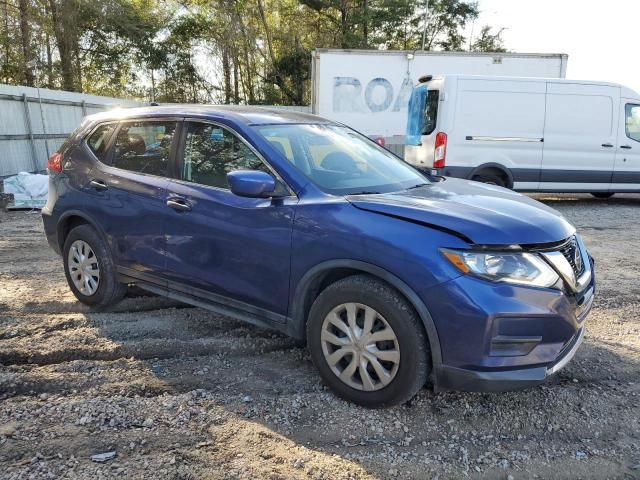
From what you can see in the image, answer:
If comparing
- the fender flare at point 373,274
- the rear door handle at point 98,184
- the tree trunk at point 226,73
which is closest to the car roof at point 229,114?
Result: the rear door handle at point 98,184

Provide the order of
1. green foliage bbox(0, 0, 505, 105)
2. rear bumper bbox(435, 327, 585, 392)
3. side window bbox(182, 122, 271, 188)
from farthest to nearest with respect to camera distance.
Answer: green foliage bbox(0, 0, 505, 105) < side window bbox(182, 122, 271, 188) < rear bumper bbox(435, 327, 585, 392)

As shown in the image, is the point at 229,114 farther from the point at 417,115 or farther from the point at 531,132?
the point at 531,132

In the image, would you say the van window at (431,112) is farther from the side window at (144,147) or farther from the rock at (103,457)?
the rock at (103,457)

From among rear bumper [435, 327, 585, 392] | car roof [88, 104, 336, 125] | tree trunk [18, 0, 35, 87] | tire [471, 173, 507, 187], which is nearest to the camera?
rear bumper [435, 327, 585, 392]

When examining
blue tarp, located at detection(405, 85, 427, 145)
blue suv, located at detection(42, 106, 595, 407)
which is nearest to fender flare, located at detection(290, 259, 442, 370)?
blue suv, located at detection(42, 106, 595, 407)

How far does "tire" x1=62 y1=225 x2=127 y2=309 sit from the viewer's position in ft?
14.1

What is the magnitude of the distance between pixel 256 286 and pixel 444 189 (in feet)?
4.61

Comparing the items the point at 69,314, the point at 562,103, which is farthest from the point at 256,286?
the point at 562,103

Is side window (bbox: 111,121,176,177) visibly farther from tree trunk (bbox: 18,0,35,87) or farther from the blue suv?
tree trunk (bbox: 18,0,35,87)

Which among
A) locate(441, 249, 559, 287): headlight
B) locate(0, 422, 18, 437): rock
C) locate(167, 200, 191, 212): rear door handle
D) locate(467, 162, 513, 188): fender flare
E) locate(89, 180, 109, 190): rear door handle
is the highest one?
locate(89, 180, 109, 190): rear door handle

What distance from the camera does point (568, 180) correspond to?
33.2 ft

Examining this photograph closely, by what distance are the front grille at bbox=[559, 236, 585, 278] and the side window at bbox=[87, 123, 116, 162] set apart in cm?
353

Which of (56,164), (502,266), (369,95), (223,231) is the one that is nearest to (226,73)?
(369,95)

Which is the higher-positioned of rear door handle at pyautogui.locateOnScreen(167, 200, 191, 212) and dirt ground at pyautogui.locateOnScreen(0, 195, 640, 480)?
rear door handle at pyautogui.locateOnScreen(167, 200, 191, 212)
